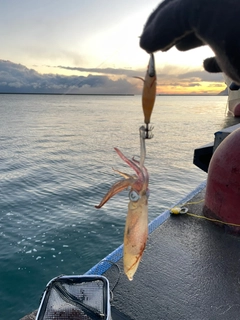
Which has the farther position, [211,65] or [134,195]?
[211,65]

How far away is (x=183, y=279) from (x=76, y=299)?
184 cm

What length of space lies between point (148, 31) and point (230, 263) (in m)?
4.09

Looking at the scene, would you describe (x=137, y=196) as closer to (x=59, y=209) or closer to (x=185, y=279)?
(x=185, y=279)

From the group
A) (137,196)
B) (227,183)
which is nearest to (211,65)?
(137,196)

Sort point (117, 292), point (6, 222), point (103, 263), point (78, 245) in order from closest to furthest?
point (117, 292) < point (103, 263) < point (78, 245) < point (6, 222)

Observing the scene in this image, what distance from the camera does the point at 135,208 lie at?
7.38 ft

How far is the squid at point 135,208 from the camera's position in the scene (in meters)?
2.21

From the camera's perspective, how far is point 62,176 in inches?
640

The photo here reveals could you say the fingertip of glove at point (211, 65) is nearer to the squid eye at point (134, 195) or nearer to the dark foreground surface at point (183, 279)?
the squid eye at point (134, 195)

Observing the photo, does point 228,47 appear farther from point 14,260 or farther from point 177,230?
point 14,260

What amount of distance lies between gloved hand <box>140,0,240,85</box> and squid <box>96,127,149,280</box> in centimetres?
106

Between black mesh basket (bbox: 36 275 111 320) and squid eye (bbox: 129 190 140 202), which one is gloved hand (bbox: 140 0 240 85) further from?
black mesh basket (bbox: 36 275 111 320)

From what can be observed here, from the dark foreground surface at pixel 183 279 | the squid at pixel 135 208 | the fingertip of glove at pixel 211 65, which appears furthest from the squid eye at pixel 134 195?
the dark foreground surface at pixel 183 279

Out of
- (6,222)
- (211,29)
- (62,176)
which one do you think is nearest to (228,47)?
(211,29)
